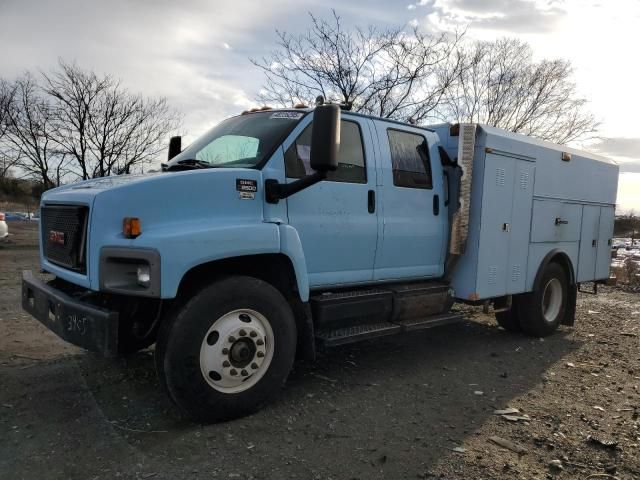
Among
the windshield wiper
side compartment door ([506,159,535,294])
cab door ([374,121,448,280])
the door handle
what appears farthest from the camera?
side compartment door ([506,159,535,294])

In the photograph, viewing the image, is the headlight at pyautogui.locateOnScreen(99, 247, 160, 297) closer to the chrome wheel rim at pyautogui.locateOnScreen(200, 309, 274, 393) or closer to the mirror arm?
the chrome wheel rim at pyautogui.locateOnScreen(200, 309, 274, 393)

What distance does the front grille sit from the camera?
3.61 meters

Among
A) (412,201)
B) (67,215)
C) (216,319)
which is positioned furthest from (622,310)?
(67,215)

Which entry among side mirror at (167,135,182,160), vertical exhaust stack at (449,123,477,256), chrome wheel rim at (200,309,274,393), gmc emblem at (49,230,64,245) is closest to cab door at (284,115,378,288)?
chrome wheel rim at (200,309,274,393)

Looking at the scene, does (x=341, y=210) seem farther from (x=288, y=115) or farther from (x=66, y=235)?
(x=66, y=235)

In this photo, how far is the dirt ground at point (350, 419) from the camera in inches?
124

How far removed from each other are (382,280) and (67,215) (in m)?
2.74

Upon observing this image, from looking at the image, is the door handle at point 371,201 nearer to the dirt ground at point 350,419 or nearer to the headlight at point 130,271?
the dirt ground at point 350,419

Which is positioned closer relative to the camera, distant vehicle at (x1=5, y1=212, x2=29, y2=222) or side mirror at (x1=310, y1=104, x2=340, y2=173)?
side mirror at (x1=310, y1=104, x2=340, y2=173)

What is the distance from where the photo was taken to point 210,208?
368 centimetres

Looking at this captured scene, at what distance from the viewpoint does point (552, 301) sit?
696 cm

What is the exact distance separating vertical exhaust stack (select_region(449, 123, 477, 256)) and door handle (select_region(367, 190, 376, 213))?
117 cm

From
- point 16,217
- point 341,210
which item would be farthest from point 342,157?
point 16,217

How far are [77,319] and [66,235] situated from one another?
717 mm
